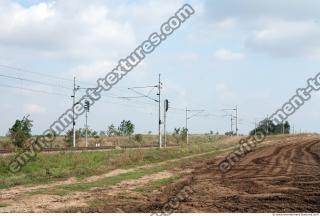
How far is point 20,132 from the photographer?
4181 centimetres

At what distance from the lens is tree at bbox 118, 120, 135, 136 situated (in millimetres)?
95625

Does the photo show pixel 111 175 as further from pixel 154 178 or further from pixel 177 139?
pixel 177 139

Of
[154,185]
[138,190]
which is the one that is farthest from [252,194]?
[154,185]

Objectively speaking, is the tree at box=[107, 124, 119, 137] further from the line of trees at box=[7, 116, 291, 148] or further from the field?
the field

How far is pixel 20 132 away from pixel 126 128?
2237 inches

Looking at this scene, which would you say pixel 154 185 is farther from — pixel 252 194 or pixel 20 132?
pixel 20 132

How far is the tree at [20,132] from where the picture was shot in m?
40.8

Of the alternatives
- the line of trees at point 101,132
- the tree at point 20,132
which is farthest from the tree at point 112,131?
the tree at point 20,132

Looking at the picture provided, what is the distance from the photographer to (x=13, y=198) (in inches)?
649

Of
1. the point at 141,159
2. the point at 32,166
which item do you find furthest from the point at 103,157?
the point at 32,166

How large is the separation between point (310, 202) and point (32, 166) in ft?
53.4

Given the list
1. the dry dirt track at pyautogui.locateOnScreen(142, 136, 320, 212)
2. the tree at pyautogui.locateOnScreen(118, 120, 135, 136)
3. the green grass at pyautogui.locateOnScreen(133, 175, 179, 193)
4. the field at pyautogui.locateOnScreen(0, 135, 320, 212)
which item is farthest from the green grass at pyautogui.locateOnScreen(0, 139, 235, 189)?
the tree at pyautogui.locateOnScreen(118, 120, 135, 136)

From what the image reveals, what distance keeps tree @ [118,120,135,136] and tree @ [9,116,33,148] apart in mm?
50300

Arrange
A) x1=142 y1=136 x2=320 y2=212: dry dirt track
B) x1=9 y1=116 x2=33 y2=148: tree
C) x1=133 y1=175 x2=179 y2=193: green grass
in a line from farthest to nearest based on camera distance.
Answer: x1=9 y1=116 x2=33 y2=148: tree < x1=133 y1=175 x2=179 y2=193: green grass < x1=142 y1=136 x2=320 y2=212: dry dirt track
